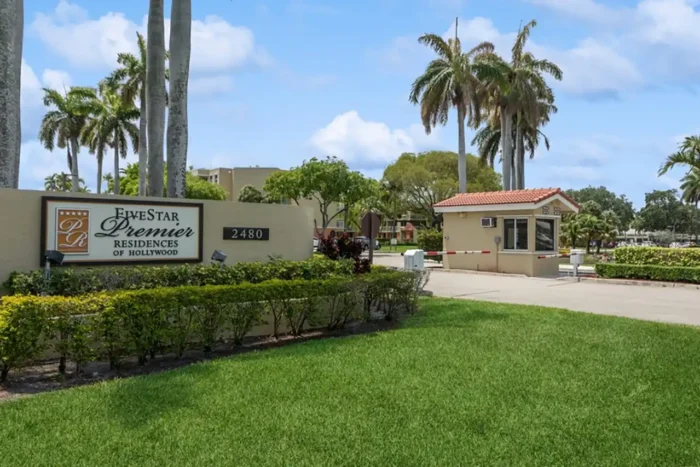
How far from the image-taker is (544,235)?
2091 cm

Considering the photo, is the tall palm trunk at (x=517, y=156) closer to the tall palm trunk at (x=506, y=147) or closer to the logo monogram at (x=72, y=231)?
the tall palm trunk at (x=506, y=147)

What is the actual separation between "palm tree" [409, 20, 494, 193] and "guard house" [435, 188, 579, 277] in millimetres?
7276

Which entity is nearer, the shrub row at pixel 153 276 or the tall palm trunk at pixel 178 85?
the shrub row at pixel 153 276

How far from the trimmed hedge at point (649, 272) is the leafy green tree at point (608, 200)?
265 ft

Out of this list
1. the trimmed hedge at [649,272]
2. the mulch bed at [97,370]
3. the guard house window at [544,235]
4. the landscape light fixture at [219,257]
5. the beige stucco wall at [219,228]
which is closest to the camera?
the mulch bed at [97,370]

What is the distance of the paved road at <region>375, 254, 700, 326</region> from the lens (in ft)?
38.3

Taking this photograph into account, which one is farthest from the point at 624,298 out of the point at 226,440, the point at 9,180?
the point at 9,180

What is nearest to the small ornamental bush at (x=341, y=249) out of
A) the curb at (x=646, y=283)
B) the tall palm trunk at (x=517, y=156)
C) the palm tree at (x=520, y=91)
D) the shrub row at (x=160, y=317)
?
Result: the shrub row at (x=160, y=317)

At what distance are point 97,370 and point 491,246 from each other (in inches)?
681

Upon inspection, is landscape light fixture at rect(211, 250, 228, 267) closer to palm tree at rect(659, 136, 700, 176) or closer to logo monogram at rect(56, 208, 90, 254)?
logo monogram at rect(56, 208, 90, 254)

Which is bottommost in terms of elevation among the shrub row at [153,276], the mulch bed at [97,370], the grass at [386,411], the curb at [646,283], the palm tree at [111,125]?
the mulch bed at [97,370]

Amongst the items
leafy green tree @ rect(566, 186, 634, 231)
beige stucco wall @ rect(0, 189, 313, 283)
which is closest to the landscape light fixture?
beige stucco wall @ rect(0, 189, 313, 283)

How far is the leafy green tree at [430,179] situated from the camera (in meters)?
54.4

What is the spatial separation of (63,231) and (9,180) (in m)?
1.68
